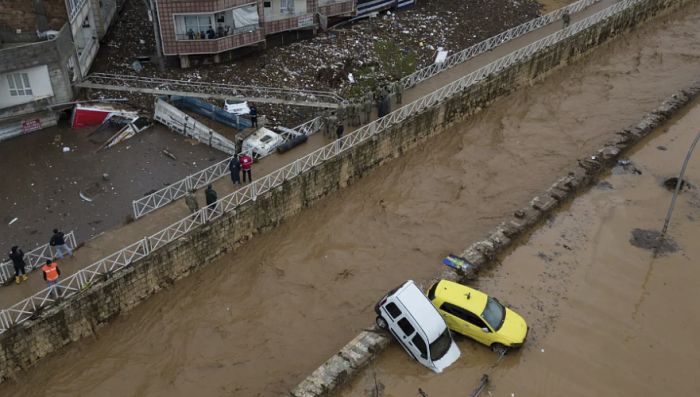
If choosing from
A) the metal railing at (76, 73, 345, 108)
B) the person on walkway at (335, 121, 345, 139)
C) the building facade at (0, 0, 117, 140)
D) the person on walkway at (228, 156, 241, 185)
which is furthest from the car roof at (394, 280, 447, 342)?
the building facade at (0, 0, 117, 140)

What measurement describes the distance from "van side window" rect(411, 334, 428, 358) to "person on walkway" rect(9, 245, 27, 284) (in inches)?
405

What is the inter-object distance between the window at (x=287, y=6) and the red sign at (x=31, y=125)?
41.9ft

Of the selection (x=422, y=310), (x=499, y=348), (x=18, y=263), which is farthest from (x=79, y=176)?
(x=499, y=348)

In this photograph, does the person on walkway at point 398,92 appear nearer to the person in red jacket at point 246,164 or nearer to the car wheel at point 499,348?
the person in red jacket at point 246,164

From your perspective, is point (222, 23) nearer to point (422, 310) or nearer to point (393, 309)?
point (393, 309)

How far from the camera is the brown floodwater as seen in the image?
50.3ft

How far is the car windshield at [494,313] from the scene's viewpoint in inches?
619

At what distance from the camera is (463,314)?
52.1 ft

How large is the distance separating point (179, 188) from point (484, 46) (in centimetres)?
1895

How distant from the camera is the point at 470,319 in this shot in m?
15.8

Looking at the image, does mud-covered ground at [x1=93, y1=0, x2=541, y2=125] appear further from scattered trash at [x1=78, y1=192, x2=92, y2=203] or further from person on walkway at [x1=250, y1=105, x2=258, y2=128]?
scattered trash at [x1=78, y1=192, x2=92, y2=203]

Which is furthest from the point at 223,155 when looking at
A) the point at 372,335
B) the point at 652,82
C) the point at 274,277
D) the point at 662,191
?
the point at 652,82

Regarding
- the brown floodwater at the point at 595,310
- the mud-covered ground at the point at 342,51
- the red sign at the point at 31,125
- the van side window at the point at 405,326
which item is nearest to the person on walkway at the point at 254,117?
the mud-covered ground at the point at 342,51

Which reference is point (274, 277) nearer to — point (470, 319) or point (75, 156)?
point (470, 319)
